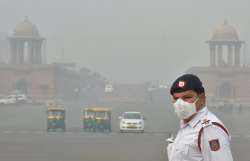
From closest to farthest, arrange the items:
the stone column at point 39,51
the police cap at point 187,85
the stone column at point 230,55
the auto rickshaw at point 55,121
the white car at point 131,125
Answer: the police cap at point 187,85 < the white car at point 131,125 < the auto rickshaw at point 55,121 < the stone column at point 230,55 < the stone column at point 39,51

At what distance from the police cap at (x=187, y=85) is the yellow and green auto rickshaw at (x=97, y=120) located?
31694 mm

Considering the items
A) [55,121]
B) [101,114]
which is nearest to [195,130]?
[55,121]

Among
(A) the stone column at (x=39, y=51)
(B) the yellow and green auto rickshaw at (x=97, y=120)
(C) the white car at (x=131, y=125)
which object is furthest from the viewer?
(A) the stone column at (x=39, y=51)

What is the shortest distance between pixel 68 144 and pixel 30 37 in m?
81.6

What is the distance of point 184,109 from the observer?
393 cm

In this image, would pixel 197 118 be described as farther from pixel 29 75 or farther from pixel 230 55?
pixel 230 55

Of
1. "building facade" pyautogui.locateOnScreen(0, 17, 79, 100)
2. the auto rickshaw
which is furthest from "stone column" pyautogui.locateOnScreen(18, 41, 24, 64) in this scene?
the auto rickshaw

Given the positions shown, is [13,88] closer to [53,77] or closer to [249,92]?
[53,77]

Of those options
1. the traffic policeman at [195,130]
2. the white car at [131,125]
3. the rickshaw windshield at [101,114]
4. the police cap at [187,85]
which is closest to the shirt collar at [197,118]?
the traffic policeman at [195,130]

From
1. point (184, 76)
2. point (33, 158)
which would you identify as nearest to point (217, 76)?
point (33, 158)

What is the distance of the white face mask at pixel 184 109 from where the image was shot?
3928 millimetres

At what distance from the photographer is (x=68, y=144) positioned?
24547mm

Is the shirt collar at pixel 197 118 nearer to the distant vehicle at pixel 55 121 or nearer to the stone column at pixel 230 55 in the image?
the distant vehicle at pixel 55 121

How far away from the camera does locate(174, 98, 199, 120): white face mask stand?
12.9 ft
